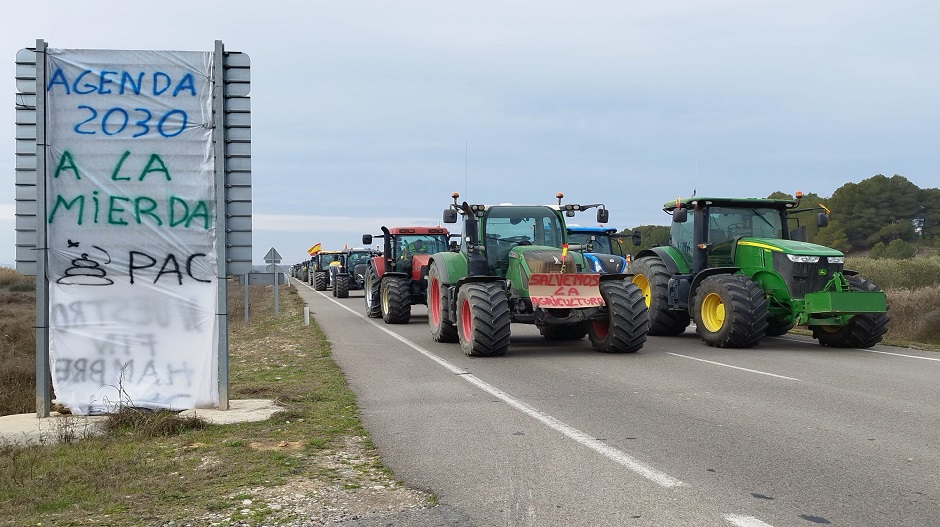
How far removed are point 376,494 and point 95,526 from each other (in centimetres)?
162

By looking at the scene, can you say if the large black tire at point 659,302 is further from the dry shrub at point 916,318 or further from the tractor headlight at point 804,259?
the dry shrub at point 916,318

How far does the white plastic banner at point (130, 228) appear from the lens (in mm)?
8133

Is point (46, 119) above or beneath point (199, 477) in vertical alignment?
above

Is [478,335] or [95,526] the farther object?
[478,335]

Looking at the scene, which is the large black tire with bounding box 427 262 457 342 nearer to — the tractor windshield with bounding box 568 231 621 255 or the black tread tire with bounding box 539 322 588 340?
the black tread tire with bounding box 539 322 588 340

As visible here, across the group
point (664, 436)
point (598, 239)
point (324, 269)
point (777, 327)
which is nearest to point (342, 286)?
point (324, 269)

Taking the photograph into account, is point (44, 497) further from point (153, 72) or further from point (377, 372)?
point (377, 372)

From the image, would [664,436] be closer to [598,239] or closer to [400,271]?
[400,271]

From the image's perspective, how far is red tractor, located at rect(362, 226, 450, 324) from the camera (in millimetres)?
22266

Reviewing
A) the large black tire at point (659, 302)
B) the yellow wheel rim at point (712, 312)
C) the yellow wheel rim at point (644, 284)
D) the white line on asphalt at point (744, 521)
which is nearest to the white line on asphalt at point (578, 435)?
the white line on asphalt at point (744, 521)

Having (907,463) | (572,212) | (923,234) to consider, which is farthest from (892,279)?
(907,463)

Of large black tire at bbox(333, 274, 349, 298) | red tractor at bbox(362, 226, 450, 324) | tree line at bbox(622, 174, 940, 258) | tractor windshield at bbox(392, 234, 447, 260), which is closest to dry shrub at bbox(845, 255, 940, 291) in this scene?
tree line at bbox(622, 174, 940, 258)

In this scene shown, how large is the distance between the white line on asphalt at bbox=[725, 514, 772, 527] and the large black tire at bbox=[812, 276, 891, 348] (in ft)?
35.0

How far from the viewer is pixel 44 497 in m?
5.52
